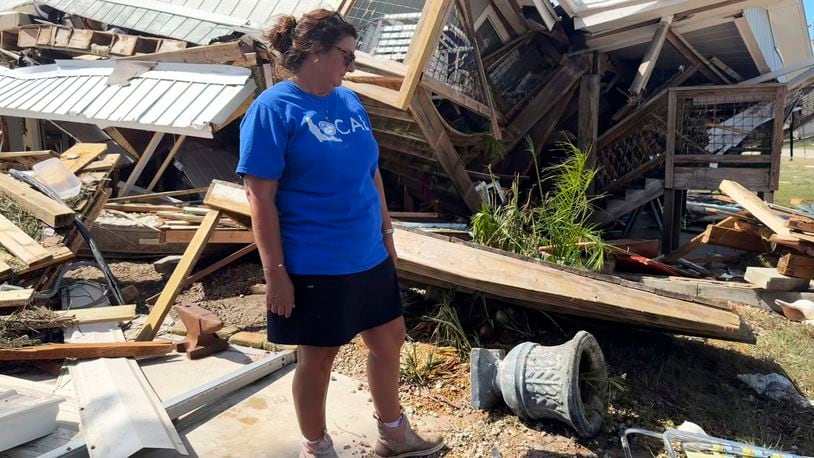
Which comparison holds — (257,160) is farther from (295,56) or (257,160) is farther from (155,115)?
(155,115)

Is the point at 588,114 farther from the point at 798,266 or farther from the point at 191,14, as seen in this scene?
the point at 191,14

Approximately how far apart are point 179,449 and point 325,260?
0.98 m

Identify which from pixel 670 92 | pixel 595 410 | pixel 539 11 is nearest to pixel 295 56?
pixel 595 410

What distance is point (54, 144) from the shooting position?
908 cm

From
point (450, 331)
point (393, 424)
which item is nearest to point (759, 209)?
point (450, 331)

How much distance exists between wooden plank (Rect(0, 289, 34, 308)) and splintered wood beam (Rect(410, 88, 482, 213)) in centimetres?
323

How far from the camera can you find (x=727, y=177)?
25.0 ft

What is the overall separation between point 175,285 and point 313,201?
2065 mm

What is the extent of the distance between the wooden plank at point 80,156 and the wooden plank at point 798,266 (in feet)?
21.3

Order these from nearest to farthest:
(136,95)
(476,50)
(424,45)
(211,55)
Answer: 1. (424,45)
2. (476,50)
3. (211,55)
4. (136,95)

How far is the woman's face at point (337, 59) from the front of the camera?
7.01ft

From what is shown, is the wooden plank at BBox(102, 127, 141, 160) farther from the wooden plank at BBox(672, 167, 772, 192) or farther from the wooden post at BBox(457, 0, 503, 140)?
the wooden plank at BBox(672, 167, 772, 192)

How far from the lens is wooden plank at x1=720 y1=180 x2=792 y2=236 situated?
5.30 m

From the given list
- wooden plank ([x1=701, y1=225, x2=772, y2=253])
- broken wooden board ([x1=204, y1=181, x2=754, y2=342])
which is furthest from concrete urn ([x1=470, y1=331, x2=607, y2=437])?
wooden plank ([x1=701, y1=225, x2=772, y2=253])
